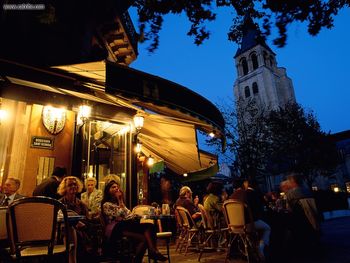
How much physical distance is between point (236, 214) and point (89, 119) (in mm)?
3874

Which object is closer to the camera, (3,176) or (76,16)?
(3,176)

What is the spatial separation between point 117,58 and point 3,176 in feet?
21.3

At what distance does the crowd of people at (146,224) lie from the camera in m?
4.16

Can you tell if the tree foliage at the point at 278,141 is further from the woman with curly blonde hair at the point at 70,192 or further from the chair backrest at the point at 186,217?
the woman with curly blonde hair at the point at 70,192

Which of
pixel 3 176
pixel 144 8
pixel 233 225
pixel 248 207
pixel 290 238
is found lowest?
pixel 290 238

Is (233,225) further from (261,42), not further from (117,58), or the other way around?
(117,58)

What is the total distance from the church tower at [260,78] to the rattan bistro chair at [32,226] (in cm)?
5441

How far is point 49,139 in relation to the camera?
22.8 ft

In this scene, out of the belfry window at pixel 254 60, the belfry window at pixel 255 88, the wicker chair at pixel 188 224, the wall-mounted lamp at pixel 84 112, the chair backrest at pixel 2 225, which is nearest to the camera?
the chair backrest at pixel 2 225

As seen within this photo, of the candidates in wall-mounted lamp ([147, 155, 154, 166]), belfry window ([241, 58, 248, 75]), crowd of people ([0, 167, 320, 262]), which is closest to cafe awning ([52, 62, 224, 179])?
crowd of people ([0, 167, 320, 262])

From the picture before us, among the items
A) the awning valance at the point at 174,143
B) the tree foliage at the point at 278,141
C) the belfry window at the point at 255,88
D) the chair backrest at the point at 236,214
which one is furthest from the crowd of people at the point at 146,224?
the belfry window at the point at 255,88

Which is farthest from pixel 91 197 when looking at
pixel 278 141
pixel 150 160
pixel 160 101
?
pixel 278 141

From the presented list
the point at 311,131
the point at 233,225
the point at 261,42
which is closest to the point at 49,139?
the point at 233,225

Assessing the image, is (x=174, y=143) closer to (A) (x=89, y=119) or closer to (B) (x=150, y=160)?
(A) (x=89, y=119)
